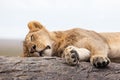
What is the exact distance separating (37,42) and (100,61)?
191 cm

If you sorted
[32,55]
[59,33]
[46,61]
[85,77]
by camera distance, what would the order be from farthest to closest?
[59,33] → [32,55] → [46,61] → [85,77]

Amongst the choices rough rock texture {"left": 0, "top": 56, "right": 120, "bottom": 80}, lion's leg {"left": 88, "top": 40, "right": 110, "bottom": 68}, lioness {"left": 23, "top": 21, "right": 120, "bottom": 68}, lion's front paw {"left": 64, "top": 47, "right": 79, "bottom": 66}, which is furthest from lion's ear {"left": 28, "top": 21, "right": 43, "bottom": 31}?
lion's front paw {"left": 64, "top": 47, "right": 79, "bottom": 66}

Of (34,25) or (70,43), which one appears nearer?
(70,43)

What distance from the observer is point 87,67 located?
783cm

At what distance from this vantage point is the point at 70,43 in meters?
9.10

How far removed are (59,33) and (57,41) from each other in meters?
0.39

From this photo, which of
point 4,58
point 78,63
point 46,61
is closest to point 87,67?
point 78,63

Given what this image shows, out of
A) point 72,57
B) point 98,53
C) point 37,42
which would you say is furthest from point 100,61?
point 37,42

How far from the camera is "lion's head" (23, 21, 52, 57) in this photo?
29.8 feet

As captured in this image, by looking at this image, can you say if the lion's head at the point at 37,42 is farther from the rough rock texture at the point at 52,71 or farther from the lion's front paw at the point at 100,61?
the lion's front paw at the point at 100,61

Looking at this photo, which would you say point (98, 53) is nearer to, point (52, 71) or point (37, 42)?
point (52, 71)

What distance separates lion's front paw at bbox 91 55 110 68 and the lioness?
44cm

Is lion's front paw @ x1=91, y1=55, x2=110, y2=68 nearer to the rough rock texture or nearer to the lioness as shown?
the rough rock texture

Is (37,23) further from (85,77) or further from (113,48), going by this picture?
(85,77)
